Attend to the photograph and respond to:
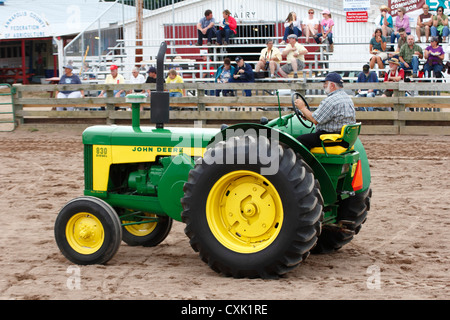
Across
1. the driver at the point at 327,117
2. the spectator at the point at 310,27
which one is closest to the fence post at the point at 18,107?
the spectator at the point at 310,27

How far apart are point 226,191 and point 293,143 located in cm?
65

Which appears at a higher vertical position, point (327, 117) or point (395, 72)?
point (395, 72)

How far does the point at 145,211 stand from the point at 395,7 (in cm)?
1942

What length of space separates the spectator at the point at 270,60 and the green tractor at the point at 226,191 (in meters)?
12.4

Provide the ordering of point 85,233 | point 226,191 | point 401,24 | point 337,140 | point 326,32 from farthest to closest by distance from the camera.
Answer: point 326,32 → point 401,24 → point 85,233 → point 337,140 → point 226,191

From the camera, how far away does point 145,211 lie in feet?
21.1

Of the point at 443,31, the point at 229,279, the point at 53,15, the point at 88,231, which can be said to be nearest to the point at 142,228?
the point at 88,231

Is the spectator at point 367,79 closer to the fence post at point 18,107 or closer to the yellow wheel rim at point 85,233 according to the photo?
the fence post at point 18,107

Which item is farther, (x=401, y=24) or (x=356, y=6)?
(x=356, y=6)

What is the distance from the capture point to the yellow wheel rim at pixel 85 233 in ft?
20.1

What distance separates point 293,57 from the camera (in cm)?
1905

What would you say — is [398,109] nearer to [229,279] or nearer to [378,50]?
[378,50]

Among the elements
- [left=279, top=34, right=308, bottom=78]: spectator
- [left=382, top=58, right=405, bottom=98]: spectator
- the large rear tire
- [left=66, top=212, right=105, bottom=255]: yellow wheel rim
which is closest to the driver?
the large rear tire
